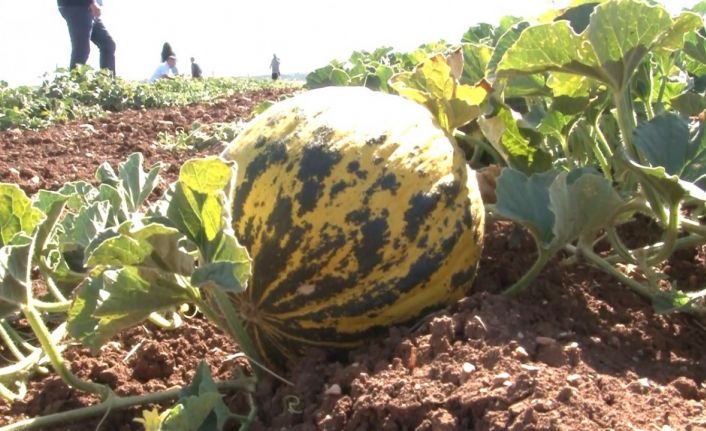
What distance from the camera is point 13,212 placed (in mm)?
2016

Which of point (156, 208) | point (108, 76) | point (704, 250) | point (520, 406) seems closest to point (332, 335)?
point (156, 208)

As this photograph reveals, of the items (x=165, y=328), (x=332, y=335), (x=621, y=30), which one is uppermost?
(x=621, y=30)

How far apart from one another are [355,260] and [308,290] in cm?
11

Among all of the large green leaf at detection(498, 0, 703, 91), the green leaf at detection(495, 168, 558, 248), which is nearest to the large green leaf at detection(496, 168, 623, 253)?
the green leaf at detection(495, 168, 558, 248)

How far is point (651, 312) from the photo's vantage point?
2098mm

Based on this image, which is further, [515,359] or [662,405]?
[515,359]

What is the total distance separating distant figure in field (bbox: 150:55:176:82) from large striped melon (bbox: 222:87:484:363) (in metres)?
13.3

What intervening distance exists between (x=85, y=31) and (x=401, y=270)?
10.7m

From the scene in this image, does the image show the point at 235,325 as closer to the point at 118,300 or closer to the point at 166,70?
the point at 118,300

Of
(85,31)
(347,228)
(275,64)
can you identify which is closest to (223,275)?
(347,228)

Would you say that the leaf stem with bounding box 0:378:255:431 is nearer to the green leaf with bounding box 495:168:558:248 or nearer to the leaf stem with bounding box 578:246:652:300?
the green leaf with bounding box 495:168:558:248

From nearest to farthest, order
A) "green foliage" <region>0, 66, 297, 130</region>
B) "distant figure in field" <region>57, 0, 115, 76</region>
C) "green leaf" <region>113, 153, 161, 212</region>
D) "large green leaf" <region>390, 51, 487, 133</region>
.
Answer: "large green leaf" <region>390, 51, 487, 133</region>, "green leaf" <region>113, 153, 161, 212</region>, "green foliage" <region>0, 66, 297, 130</region>, "distant figure in field" <region>57, 0, 115, 76</region>

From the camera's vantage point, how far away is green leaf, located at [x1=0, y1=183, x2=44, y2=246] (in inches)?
79.3

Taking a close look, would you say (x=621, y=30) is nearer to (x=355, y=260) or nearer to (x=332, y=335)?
(x=355, y=260)
